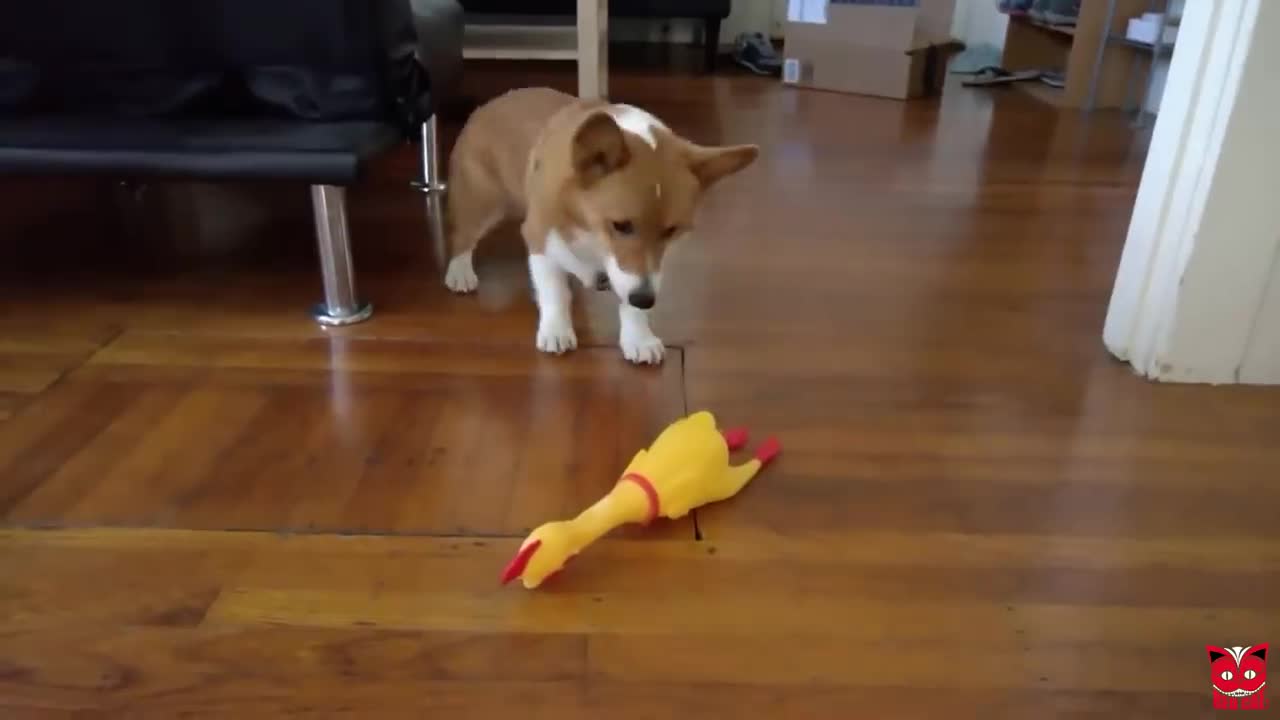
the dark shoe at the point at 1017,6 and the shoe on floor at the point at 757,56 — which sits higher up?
the dark shoe at the point at 1017,6

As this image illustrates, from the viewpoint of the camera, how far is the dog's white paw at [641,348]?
53.9 inches

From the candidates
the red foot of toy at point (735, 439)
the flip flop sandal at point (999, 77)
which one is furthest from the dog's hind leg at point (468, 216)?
the flip flop sandal at point (999, 77)

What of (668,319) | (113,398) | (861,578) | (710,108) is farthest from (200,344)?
(710,108)

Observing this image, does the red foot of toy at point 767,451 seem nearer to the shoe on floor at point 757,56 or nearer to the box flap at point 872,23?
the box flap at point 872,23

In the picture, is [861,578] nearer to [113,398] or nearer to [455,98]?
[113,398]

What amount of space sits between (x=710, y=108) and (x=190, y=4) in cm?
210

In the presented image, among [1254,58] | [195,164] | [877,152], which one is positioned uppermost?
[1254,58]

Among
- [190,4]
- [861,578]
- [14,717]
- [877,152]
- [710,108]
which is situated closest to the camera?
[14,717]

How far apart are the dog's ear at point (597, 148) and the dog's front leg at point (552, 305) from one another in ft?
0.60

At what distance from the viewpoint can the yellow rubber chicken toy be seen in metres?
0.90

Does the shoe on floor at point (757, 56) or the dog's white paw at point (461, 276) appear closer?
the dog's white paw at point (461, 276)

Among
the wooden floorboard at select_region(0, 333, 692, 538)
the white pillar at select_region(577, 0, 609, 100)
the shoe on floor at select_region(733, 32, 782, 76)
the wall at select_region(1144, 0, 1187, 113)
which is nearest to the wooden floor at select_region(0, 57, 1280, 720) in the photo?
the wooden floorboard at select_region(0, 333, 692, 538)

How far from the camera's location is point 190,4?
→ 4.72 feet

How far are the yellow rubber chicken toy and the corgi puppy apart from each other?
0.93 feet
